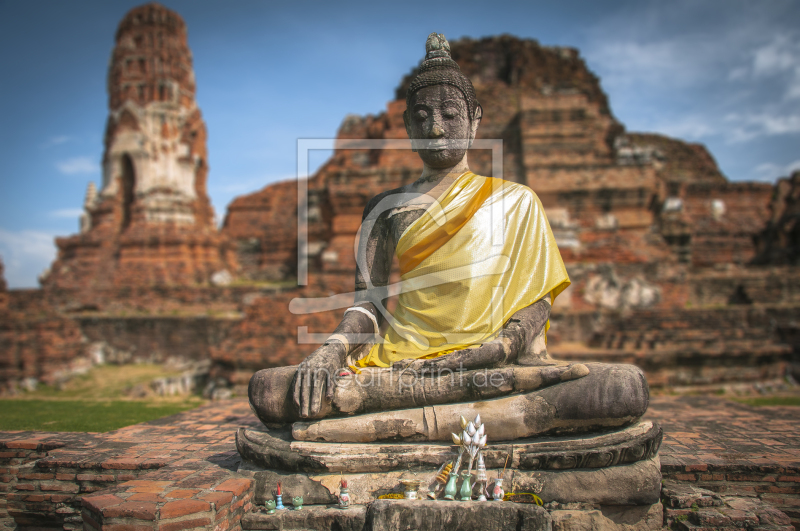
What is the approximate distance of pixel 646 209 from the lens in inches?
469

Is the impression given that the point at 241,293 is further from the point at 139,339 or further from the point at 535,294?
the point at 535,294

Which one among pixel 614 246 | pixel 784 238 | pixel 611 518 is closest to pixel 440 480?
pixel 611 518

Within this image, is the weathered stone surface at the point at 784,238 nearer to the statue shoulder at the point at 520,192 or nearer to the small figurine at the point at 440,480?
the statue shoulder at the point at 520,192

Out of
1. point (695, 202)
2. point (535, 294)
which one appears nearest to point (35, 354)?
point (535, 294)

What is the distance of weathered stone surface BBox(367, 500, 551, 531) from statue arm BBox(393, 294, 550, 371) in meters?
0.75

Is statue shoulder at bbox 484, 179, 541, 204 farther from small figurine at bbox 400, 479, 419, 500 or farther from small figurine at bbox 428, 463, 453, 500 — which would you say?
small figurine at bbox 400, 479, 419, 500

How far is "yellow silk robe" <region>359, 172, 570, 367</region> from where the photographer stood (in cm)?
348

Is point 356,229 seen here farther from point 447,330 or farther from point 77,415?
point 447,330

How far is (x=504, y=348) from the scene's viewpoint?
318 cm

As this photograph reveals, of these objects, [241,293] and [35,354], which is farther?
[241,293]

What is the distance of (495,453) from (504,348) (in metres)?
0.59

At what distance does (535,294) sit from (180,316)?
12.1 m

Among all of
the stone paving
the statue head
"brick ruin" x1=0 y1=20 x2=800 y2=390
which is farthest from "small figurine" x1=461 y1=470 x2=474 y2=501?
"brick ruin" x1=0 y1=20 x2=800 y2=390

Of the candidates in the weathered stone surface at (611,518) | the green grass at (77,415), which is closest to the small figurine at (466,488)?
the weathered stone surface at (611,518)
